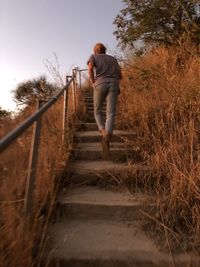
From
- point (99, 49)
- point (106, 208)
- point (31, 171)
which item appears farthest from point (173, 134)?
point (31, 171)

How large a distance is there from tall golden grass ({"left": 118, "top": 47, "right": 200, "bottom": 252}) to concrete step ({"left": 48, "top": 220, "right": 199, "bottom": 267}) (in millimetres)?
275

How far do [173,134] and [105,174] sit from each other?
0.94m

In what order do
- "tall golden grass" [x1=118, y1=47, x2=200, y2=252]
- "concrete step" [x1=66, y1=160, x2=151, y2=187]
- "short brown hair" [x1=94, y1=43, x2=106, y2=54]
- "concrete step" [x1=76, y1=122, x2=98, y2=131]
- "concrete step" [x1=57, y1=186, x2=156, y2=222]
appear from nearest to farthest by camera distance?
"tall golden grass" [x1=118, y1=47, x2=200, y2=252]
"concrete step" [x1=57, y1=186, x2=156, y2=222]
"concrete step" [x1=66, y1=160, x2=151, y2=187]
"short brown hair" [x1=94, y1=43, x2=106, y2=54]
"concrete step" [x1=76, y1=122, x2=98, y2=131]

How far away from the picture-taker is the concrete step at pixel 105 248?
322 centimetres

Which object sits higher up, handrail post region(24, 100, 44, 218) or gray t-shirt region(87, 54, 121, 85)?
gray t-shirt region(87, 54, 121, 85)

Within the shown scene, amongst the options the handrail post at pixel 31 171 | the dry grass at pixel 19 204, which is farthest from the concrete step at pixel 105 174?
the handrail post at pixel 31 171

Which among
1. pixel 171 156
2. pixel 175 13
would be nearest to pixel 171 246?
pixel 171 156

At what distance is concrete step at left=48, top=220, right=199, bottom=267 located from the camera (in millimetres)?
3221

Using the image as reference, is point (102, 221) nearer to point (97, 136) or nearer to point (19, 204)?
point (19, 204)

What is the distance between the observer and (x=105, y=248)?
3.36 m

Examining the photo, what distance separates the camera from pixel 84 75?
12609 mm

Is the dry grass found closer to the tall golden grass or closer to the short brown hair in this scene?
the tall golden grass

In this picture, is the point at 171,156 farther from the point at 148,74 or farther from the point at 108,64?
the point at 148,74

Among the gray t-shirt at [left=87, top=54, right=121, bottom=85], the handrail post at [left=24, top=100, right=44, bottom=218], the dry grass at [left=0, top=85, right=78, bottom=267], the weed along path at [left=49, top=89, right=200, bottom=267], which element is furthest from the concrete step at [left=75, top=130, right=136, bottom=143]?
the handrail post at [left=24, top=100, right=44, bottom=218]
